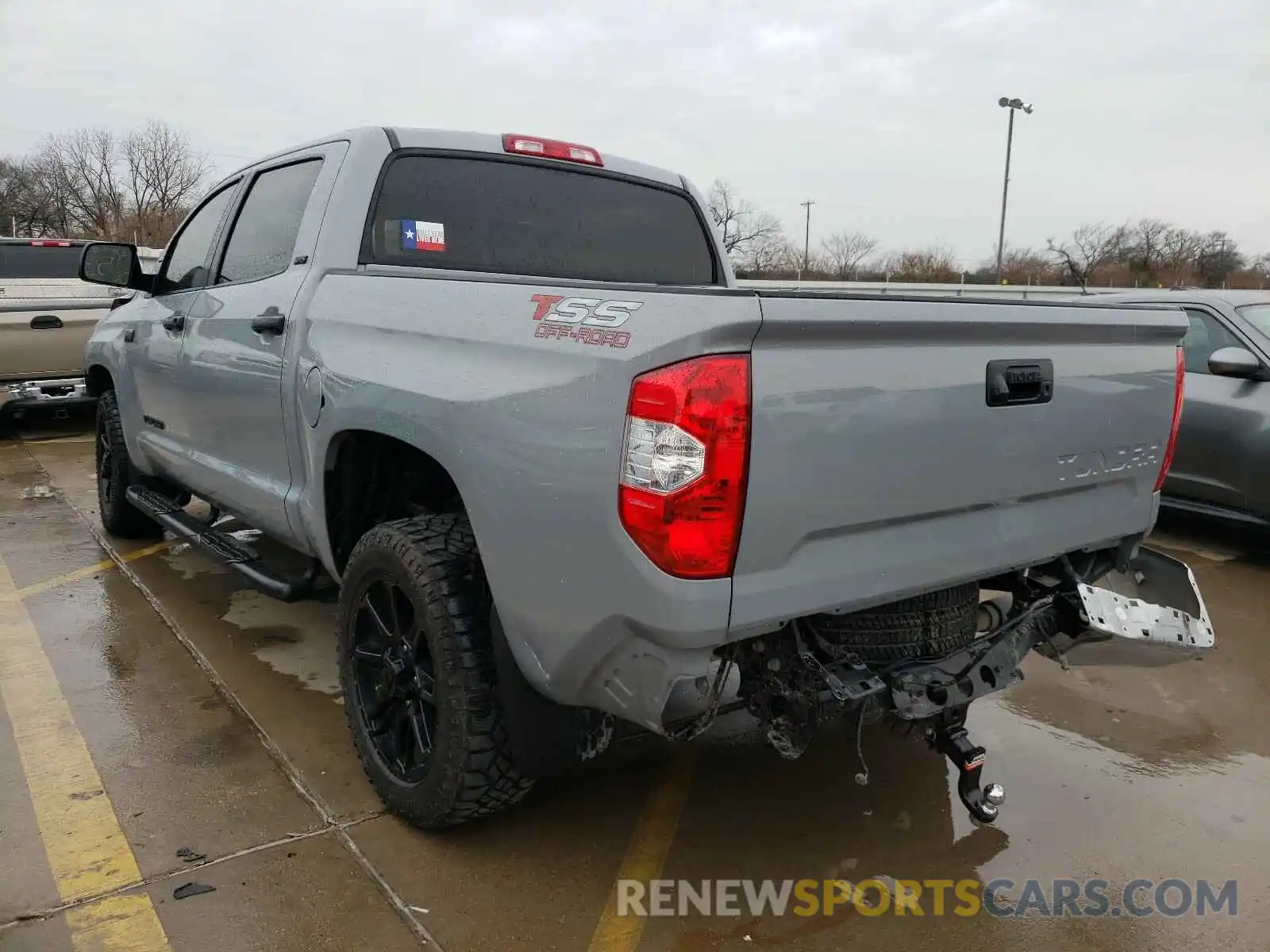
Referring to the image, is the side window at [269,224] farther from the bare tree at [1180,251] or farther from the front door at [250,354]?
the bare tree at [1180,251]

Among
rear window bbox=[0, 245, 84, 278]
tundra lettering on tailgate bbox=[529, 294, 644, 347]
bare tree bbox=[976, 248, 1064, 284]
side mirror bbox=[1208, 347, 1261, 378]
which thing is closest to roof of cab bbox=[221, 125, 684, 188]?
tundra lettering on tailgate bbox=[529, 294, 644, 347]

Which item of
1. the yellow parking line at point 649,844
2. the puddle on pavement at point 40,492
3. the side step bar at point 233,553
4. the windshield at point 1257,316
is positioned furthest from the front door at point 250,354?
the windshield at point 1257,316

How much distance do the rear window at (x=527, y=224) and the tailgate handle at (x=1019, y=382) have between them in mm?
1820

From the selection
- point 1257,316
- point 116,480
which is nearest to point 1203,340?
point 1257,316

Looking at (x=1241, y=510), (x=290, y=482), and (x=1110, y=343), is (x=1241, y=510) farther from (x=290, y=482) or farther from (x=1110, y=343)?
(x=290, y=482)

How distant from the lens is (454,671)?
2.44 meters

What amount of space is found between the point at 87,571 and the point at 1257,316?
22.8 ft

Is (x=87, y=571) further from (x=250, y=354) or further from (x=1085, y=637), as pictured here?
(x=1085, y=637)

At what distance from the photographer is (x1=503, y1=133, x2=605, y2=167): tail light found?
3.74m

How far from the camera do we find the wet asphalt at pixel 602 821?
7.91 feet

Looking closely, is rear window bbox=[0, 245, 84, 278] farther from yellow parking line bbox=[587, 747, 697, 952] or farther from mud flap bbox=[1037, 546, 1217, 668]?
mud flap bbox=[1037, 546, 1217, 668]

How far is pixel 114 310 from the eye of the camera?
555cm

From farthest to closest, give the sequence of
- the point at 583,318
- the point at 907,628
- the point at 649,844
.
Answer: the point at 649,844
the point at 907,628
the point at 583,318

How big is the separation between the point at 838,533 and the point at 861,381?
33 centimetres
